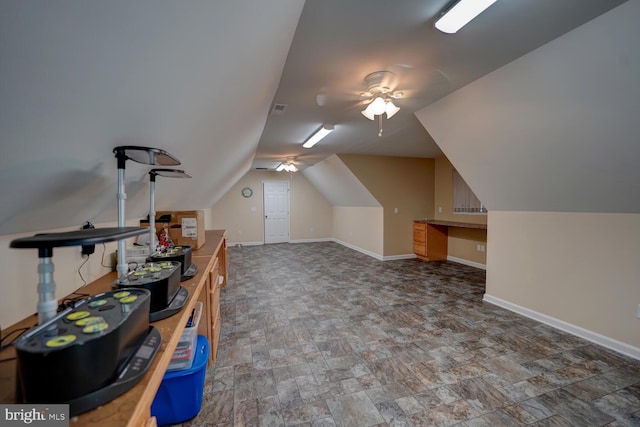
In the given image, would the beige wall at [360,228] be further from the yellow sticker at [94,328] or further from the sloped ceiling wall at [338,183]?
the yellow sticker at [94,328]

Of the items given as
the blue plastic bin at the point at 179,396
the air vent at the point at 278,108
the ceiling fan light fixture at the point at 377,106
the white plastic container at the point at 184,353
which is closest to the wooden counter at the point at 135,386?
the white plastic container at the point at 184,353

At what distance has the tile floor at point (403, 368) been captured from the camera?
5.71ft

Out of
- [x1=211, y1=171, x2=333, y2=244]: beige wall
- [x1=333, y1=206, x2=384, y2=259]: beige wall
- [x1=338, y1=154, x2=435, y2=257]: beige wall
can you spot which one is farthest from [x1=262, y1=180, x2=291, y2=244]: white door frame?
[x1=338, y1=154, x2=435, y2=257]: beige wall

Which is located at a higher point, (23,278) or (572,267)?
(23,278)

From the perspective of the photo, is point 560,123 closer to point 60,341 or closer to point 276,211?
point 60,341

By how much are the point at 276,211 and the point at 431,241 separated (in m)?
4.73

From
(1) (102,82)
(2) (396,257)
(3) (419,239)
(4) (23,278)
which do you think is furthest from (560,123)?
(2) (396,257)

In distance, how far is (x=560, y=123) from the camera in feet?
7.00

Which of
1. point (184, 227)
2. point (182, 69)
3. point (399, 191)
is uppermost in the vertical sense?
point (182, 69)

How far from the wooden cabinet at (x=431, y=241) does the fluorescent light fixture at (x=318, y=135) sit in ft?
10.6

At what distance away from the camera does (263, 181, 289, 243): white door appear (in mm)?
8430

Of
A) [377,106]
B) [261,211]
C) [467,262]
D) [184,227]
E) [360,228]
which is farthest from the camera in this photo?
[261,211]

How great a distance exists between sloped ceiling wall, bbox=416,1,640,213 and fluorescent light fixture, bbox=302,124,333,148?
4.01 feet

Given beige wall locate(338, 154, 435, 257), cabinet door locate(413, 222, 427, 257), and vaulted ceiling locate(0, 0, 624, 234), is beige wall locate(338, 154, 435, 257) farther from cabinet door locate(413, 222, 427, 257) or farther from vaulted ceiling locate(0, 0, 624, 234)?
vaulted ceiling locate(0, 0, 624, 234)
